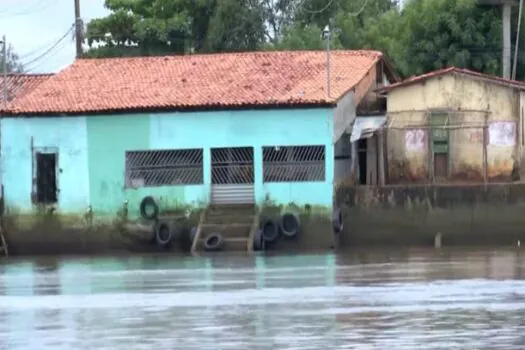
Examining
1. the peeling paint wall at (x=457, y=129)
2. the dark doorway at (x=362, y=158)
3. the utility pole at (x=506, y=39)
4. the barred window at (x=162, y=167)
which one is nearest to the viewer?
the peeling paint wall at (x=457, y=129)

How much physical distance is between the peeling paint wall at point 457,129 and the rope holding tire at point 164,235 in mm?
5917

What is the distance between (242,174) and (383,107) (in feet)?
17.3

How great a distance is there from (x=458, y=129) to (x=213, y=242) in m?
6.89

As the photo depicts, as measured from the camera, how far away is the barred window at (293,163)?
36781 mm

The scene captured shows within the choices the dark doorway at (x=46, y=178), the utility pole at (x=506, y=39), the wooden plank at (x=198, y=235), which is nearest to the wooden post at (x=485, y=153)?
the utility pole at (x=506, y=39)

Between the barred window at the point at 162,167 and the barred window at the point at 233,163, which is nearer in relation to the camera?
the barred window at the point at 233,163

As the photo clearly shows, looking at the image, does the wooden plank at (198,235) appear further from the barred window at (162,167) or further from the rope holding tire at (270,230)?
the rope holding tire at (270,230)

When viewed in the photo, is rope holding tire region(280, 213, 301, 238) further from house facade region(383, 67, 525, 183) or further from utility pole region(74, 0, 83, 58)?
utility pole region(74, 0, 83, 58)

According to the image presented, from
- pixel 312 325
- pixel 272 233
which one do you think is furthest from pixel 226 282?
pixel 272 233

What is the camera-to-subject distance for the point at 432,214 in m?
35.7

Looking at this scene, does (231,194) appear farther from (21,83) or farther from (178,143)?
(21,83)

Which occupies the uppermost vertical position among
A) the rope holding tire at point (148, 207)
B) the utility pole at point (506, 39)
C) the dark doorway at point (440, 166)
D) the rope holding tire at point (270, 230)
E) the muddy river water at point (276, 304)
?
the utility pole at point (506, 39)

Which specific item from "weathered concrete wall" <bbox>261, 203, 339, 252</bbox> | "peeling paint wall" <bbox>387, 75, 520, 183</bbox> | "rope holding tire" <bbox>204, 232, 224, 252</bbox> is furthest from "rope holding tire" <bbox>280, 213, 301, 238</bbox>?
"peeling paint wall" <bbox>387, 75, 520, 183</bbox>

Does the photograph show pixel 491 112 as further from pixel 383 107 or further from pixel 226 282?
pixel 226 282
